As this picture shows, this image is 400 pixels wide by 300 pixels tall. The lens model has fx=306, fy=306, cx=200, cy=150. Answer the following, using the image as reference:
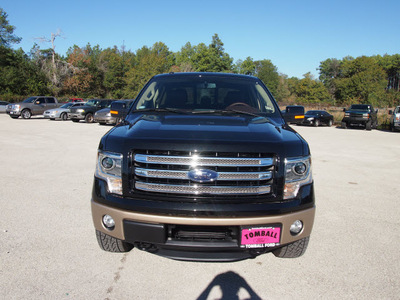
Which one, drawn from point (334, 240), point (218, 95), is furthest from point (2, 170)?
point (334, 240)

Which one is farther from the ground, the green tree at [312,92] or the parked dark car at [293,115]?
the green tree at [312,92]

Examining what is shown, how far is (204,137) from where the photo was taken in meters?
2.50

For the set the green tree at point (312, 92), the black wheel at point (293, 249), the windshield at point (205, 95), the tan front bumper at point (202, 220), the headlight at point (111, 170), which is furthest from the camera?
the green tree at point (312, 92)

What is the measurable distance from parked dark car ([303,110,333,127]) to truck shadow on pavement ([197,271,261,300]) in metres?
25.0

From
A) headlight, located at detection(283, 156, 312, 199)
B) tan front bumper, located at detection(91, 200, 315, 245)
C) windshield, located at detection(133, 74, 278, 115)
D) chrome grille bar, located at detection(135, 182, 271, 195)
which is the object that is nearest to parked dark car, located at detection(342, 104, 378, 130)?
windshield, located at detection(133, 74, 278, 115)

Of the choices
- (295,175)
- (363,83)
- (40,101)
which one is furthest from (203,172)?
(363,83)

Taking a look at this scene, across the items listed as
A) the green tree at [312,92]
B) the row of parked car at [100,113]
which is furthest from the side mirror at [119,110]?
A: the green tree at [312,92]

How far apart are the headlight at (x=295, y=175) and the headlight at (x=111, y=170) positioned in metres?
1.37

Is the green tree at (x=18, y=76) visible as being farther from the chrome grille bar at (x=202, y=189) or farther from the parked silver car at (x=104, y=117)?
the chrome grille bar at (x=202, y=189)

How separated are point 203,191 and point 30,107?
27.3 meters

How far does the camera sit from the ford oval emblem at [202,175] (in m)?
2.40

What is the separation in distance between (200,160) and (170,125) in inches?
22.4

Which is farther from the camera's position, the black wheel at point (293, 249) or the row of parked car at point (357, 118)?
the row of parked car at point (357, 118)

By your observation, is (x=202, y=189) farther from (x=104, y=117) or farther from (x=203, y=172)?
(x=104, y=117)
